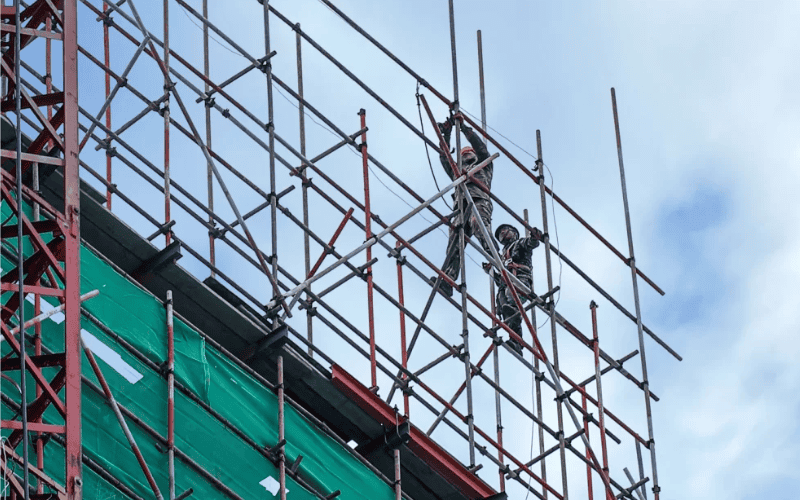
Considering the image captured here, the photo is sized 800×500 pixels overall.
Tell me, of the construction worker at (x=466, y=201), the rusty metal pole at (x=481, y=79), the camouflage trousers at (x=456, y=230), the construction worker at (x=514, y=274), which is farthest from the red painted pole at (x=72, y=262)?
the construction worker at (x=514, y=274)

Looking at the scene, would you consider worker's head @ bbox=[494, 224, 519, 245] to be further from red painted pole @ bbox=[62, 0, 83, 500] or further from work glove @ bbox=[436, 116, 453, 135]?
red painted pole @ bbox=[62, 0, 83, 500]

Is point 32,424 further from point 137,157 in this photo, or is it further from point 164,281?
point 137,157

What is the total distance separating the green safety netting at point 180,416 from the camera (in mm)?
15117

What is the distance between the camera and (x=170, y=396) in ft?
51.6

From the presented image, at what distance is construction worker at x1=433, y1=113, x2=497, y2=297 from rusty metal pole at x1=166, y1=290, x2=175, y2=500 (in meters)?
4.27

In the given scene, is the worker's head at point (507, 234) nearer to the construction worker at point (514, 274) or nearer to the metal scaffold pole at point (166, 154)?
the construction worker at point (514, 274)

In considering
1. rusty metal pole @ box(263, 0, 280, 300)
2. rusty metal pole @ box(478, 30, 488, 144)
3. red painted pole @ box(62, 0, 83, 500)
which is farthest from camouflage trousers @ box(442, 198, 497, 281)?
red painted pole @ box(62, 0, 83, 500)

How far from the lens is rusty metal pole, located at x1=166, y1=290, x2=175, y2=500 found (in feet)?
50.3

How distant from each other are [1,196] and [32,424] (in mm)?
1893

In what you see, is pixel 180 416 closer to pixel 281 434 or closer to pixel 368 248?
pixel 281 434

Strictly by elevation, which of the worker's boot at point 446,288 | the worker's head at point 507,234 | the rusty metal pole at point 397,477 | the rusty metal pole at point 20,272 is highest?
the worker's head at point 507,234

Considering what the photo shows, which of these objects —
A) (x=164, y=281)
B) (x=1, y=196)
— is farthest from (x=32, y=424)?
(x=164, y=281)

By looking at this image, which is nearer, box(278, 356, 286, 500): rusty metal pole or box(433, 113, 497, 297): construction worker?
box(278, 356, 286, 500): rusty metal pole

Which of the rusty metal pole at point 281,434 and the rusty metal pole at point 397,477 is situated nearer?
the rusty metal pole at point 281,434
